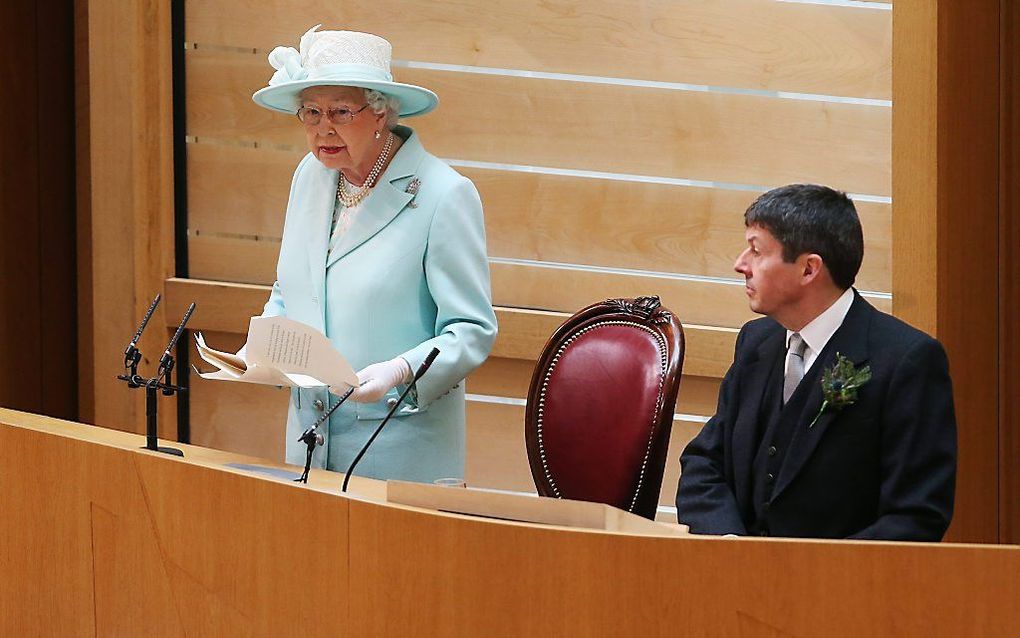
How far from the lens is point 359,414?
9.44 ft

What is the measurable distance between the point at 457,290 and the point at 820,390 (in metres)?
0.85

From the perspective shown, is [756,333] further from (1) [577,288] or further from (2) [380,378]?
(1) [577,288]

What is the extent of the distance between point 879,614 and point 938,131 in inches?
82.4

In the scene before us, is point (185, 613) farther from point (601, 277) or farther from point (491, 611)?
point (601, 277)

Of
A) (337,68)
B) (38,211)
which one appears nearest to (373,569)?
(337,68)

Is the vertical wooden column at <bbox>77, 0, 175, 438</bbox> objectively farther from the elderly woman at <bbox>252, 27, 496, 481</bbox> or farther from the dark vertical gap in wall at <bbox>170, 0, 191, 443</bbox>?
the elderly woman at <bbox>252, 27, 496, 481</bbox>

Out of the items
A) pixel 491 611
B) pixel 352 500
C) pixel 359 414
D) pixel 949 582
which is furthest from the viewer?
pixel 359 414

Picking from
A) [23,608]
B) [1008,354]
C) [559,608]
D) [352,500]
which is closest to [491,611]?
[559,608]

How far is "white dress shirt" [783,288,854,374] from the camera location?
8.04 ft

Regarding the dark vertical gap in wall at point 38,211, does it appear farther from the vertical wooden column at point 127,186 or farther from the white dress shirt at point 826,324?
the white dress shirt at point 826,324

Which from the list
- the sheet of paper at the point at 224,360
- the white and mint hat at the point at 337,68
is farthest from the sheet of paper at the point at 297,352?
the white and mint hat at the point at 337,68

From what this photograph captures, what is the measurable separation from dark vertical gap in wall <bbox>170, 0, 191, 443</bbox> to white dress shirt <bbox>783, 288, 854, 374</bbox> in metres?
2.80

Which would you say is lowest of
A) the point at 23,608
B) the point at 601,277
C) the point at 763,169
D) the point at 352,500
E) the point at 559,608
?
the point at 23,608

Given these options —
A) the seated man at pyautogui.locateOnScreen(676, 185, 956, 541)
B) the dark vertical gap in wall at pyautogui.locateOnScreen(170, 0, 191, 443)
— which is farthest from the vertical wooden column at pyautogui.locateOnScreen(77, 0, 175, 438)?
the seated man at pyautogui.locateOnScreen(676, 185, 956, 541)
